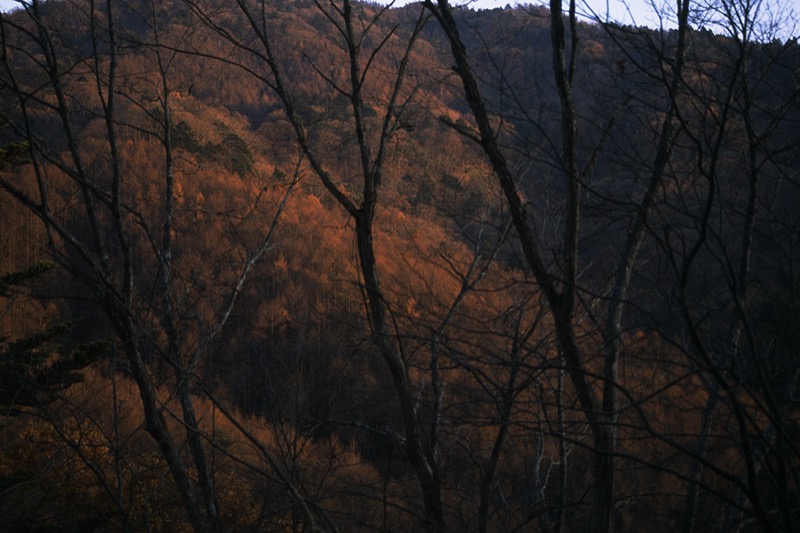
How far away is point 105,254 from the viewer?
4.08 m

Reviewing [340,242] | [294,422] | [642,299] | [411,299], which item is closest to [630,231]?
[642,299]

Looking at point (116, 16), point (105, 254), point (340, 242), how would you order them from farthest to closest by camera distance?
1. point (340, 242)
2. point (116, 16)
3. point (105, 254)

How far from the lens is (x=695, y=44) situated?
3680 mm

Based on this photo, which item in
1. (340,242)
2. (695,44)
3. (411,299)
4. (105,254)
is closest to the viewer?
(411,299)

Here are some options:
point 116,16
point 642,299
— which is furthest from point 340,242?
point 642,299

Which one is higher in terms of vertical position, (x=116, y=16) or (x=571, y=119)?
(x=116, y=16)

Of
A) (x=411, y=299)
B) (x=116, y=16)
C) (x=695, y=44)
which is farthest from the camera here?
(x=116, y=16)

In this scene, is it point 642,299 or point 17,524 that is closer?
point 642,299

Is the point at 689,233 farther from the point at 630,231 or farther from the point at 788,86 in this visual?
the point at 788,86

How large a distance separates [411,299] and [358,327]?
0.35 meters

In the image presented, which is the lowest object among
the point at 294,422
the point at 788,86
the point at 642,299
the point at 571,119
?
the point at 294,422

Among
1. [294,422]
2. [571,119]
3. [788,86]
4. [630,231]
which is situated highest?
[788,86]

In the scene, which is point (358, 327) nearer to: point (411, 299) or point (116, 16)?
point (411, 299)

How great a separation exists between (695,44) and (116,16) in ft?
12.0
